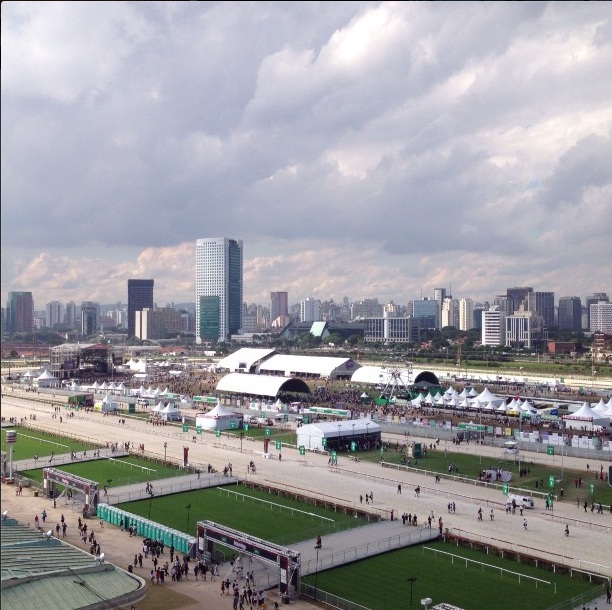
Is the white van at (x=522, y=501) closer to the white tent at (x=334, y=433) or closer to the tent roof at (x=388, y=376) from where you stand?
the white tent at (x=334, y=433)

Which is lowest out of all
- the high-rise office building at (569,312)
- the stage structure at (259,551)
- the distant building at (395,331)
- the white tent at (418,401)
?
the stage structure at (259,551)

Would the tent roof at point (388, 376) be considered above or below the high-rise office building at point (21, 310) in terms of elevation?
below

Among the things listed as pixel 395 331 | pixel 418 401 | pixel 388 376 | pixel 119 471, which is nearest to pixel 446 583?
pixel 119 471

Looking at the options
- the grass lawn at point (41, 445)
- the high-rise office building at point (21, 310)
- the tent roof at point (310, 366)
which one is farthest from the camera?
the high-rise office building at point (21, 310)

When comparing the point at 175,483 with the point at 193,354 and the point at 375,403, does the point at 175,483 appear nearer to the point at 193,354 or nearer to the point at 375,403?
the point at 375,403

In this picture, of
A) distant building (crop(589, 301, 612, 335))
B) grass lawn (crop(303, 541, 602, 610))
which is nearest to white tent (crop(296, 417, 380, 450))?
grass lawn (crop(303, 541, 602, 610))

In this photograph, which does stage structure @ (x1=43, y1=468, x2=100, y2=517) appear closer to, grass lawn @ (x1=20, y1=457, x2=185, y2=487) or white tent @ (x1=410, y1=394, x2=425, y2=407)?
grass lawn @ (x1=20, y1=457, x2=185, y2=487)

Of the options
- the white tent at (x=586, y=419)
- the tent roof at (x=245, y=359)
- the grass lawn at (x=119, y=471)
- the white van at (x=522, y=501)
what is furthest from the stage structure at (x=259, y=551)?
the tent roof at (x=245, y=359)

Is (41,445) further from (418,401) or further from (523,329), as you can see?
(523,329)
